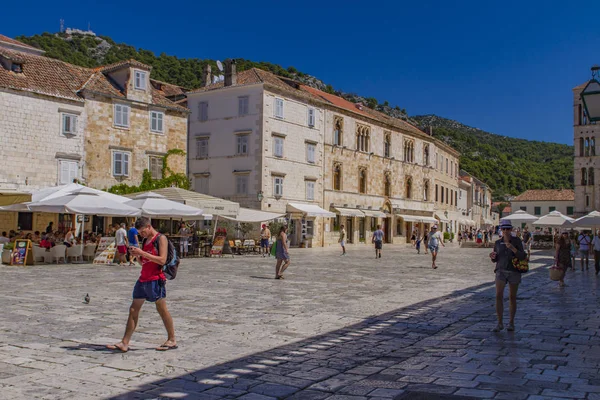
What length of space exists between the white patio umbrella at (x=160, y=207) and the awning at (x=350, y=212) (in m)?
22.7

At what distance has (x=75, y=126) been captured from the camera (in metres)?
30.2

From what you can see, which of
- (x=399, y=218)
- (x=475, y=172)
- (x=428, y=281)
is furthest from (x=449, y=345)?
(x=475, y=172)

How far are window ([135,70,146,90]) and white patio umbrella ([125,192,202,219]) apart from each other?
1259 cm

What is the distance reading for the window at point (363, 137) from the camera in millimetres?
47531

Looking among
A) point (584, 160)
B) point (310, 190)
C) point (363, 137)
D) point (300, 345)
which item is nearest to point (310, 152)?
point (310, 190)

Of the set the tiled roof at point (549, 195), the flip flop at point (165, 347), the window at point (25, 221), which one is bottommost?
the flip flop at point (165, 347)

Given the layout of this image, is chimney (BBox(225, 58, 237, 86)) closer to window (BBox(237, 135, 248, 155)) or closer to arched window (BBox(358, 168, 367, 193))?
window (BBox(237, 135, 248, 155))

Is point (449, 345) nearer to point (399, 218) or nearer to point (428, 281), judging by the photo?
point (428, 281)

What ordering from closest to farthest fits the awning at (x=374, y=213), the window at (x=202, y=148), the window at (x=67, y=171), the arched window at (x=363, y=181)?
1. the window at (x=67, y=171)
2. the window at (x=202, y=148)
3. the awning at (x=374, y=213)
4. the arched window at (x=363, y=181)

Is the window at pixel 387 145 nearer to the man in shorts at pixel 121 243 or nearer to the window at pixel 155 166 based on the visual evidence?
the window at pixel 155 166

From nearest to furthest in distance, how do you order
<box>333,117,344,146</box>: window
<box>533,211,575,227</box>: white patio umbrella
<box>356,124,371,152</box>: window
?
1. <box>533,211,575,227</box>: white patio umbrella
2. <box>333,117,344,146</box>: window
3. <box>356,124,371,152</box>: window

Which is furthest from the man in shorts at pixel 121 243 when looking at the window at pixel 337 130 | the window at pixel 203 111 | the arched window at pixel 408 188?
the arched window at pixel 408 188

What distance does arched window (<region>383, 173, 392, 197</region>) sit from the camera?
51062mm

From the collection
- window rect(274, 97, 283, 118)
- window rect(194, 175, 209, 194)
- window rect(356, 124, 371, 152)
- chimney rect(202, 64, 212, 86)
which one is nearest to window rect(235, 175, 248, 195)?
window rect(194, 175, 209, 194)
